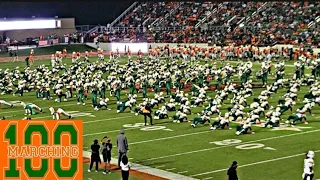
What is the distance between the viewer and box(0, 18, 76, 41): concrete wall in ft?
166

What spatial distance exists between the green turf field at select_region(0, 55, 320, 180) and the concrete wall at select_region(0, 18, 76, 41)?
2965 centimetres

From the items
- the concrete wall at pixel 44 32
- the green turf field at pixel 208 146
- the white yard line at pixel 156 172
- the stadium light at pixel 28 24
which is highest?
the stadium light at pixel 28 24

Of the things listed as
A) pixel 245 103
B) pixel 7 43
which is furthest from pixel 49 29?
pixel 245 103

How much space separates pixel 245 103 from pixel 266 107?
1157mm

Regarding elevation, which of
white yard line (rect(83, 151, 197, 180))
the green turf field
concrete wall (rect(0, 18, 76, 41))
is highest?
concrete wall (rect(0, 18, 76, 41))

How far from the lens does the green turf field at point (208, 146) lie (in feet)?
47.6

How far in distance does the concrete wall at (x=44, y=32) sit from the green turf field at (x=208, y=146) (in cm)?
2965

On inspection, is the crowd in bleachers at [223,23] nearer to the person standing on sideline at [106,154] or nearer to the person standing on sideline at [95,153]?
the person standing on sideline at [106,154]

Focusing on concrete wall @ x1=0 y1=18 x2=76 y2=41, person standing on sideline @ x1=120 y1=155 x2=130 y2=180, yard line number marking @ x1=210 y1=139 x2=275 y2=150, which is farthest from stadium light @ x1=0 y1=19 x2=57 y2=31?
person standing on sideline @ x1=120 y1=155 x2=130 y2=180

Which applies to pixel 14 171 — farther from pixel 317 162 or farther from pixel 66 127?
pixel 317 162

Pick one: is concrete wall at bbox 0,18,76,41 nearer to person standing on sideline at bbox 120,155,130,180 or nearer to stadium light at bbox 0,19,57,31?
stadium light at bbox 0,19,57,31

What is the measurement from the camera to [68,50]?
47219 mm
